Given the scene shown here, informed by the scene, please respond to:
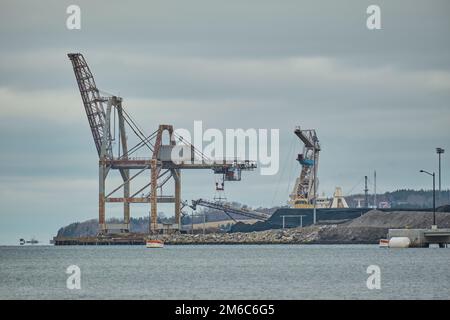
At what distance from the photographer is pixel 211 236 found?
16662cm

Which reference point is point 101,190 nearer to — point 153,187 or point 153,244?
point 153,187

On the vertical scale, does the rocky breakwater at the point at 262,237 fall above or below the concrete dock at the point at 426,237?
below

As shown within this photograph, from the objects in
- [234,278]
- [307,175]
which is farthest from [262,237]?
[234,278]

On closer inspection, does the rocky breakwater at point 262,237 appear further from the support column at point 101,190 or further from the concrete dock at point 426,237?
the concrete dock at point 426,237

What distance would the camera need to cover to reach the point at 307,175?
180 metres

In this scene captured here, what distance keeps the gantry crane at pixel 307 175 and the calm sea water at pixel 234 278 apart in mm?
73154

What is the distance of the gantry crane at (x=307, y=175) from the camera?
175m

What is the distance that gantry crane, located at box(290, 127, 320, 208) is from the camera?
17512cm

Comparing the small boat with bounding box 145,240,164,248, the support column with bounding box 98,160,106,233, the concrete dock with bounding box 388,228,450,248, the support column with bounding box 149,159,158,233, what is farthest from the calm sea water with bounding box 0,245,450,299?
the support column with bounding box 98,160,106,233

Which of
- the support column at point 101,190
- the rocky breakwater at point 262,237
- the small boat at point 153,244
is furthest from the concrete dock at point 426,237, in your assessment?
the support column at point 101,190

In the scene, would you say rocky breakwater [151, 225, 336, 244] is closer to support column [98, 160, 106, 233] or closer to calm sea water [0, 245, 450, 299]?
support column [98, 160, 106, 233]

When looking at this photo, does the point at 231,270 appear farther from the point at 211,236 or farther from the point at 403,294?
the point at 211,236

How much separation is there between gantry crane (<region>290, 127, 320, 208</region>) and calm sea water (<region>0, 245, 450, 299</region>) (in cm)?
7315

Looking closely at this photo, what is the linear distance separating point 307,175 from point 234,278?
350 ft
